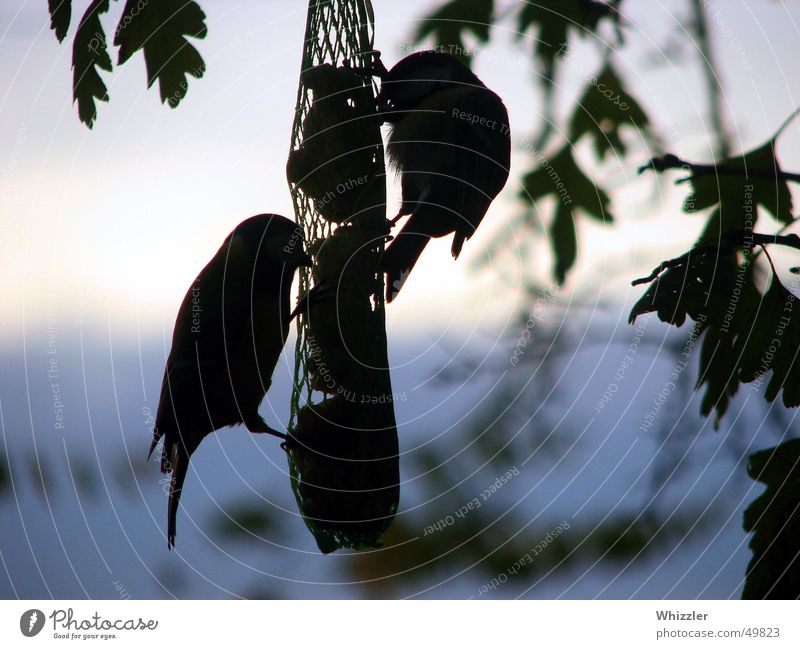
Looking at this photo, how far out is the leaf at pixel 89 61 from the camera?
942 mm

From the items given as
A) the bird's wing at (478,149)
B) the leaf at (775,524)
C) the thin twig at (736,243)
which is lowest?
the leaf at (775,524)

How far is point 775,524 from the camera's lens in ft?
3.17

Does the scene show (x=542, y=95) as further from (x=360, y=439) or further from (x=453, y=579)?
(x=453, y=579)

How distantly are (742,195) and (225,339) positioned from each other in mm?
682

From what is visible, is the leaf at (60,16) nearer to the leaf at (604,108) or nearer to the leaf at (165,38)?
the leaf at (165,38)

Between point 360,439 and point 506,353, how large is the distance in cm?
33

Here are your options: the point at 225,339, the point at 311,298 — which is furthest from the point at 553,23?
the point at 225,339

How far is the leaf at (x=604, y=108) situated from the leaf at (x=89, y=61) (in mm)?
593

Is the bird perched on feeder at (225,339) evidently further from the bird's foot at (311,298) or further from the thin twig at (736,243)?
the thin twig at (736,243)

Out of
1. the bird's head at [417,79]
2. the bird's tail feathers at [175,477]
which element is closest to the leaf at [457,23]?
the bird's head at [417,79]

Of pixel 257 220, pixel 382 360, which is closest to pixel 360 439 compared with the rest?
pixel 382 360

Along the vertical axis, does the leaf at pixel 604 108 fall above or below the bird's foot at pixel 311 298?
above

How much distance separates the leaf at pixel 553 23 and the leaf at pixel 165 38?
0.42 metres

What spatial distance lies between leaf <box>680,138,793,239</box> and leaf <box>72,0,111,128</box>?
76 centimetres
